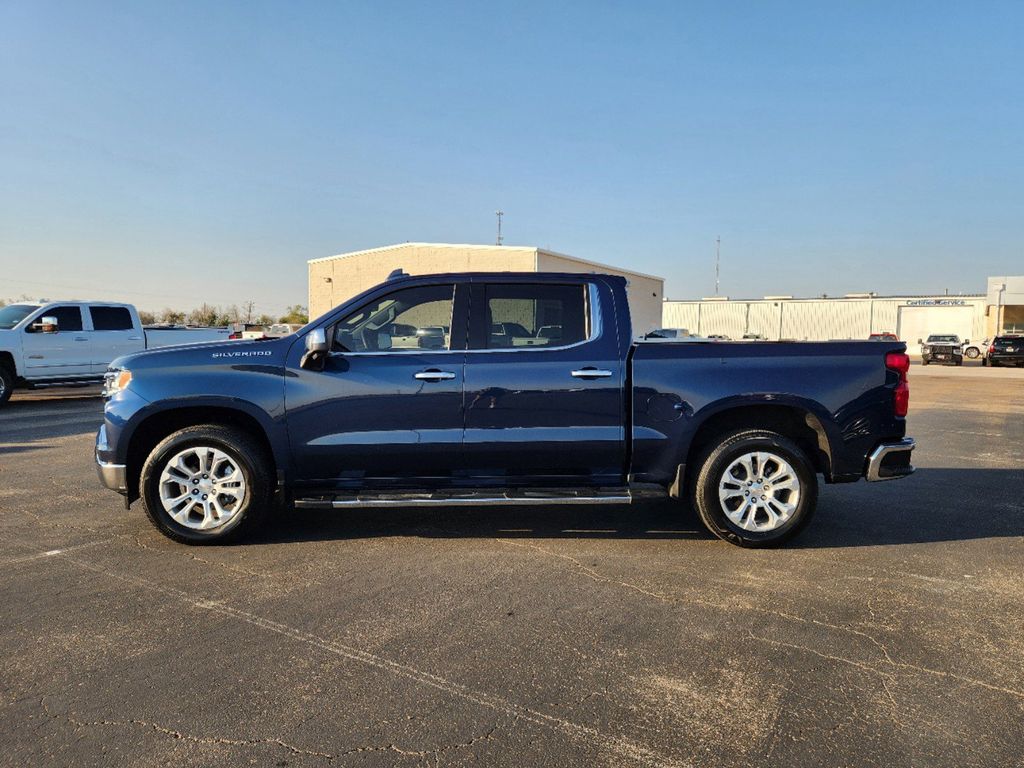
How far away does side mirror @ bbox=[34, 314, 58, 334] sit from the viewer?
44.3 ft

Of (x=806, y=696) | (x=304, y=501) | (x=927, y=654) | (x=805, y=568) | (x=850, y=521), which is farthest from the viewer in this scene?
(x=850, y=521)

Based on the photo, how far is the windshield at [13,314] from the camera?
13.7 meters

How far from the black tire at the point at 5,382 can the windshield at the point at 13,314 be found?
2.61 feet

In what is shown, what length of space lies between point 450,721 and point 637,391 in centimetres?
276

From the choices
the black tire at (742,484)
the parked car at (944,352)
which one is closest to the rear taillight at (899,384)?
the black tire at (742,484)

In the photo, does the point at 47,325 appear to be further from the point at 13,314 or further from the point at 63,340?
the point at 13,314

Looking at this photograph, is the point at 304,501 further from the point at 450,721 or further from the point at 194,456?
the point at 450,721

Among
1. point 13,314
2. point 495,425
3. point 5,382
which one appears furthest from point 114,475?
point 13,314

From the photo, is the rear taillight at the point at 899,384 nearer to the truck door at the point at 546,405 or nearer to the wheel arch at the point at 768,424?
the wheel arch at the point at 768,424

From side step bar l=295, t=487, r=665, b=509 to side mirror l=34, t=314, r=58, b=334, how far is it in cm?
1145

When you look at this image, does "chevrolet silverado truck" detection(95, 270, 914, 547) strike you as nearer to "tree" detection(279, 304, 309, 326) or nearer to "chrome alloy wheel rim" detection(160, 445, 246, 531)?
"chrome alloy wheel rim" detection(160, 445, 246, 531)

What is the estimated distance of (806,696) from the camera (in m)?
2.98

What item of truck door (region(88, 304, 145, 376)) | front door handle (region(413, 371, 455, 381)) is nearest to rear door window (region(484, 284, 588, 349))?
front door handle (region(413, 371, 455, 381))

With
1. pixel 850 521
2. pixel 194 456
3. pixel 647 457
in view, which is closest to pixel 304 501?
pixel 194 456
